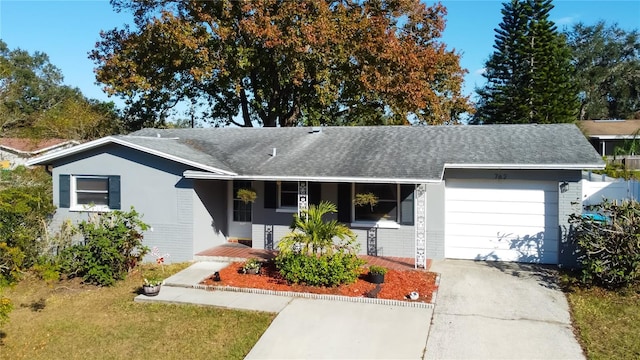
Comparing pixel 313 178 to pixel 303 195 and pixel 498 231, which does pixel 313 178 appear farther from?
pixel 498 231

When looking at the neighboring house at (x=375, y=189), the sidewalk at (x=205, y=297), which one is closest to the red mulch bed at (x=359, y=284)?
the sidewalk at (x=205, y=297)

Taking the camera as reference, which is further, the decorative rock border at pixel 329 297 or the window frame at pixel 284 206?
the window frame at pixel 284 206

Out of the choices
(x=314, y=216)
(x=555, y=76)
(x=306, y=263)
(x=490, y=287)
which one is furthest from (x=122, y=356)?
(x=555, y=76)

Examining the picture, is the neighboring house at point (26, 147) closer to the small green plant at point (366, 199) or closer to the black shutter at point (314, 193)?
the black shutter at point (314, 193)

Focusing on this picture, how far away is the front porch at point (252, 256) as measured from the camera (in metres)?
11.1

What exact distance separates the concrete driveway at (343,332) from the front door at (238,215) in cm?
533

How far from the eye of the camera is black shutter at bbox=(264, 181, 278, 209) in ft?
41.6

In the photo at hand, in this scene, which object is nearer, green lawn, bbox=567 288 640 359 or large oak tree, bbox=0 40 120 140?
green lawn, bbox=567 288 640 359

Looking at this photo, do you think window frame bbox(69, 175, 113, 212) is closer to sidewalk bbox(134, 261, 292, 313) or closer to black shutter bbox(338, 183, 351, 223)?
sidewalk bbox(134, 261, 292, 313)


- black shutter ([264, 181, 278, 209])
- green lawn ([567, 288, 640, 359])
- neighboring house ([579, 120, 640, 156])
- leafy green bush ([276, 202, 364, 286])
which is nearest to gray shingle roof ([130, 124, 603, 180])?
black shutter ([264, 181, 278, 209])

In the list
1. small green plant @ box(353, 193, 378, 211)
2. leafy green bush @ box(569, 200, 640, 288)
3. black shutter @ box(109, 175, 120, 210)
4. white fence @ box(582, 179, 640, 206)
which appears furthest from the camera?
white fence @ box(582, 179, 640, 206)

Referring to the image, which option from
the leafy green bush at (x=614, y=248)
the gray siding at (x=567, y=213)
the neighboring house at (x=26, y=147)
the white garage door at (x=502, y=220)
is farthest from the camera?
the neighboring house at (x=26, y=147)

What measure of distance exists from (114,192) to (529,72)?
2549 centimetres

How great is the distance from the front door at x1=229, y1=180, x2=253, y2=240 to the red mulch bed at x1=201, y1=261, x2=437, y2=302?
2946 millimetres
